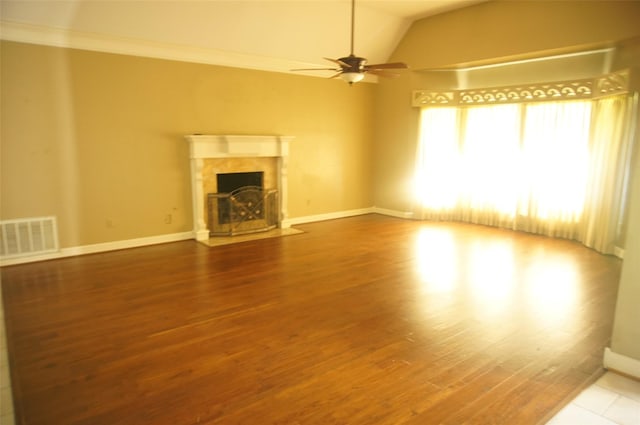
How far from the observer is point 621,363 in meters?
2.71

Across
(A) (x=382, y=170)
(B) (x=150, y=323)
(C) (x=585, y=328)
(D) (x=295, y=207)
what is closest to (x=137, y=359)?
(B) (x=150, y=323)

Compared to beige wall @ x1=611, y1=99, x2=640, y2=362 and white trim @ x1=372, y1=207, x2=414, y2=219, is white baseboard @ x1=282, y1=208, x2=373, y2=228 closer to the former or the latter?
white trim @ x1=372, y1=207, x2=414, y2=219

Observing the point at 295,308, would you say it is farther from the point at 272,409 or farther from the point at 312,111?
the point at 312,111

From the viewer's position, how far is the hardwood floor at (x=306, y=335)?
2365 mm

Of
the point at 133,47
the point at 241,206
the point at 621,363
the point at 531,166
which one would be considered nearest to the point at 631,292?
the point at 621,363

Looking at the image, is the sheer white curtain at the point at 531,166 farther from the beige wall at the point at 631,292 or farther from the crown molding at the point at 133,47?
the beige wall at the point at 631,292

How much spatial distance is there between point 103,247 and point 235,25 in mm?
3554

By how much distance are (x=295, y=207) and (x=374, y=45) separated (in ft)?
10.6

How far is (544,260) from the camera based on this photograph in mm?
5230

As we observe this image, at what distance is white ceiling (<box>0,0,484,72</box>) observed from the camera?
4.71 metres

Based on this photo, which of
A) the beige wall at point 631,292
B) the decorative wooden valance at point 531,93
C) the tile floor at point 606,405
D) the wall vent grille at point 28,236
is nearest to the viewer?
the tile floor at point 606,405

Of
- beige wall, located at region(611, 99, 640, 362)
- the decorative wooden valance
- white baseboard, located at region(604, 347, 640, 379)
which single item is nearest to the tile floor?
white baseboard, located at region(604, 347, 640, 379)

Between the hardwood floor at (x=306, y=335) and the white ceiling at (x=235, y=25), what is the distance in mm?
2826

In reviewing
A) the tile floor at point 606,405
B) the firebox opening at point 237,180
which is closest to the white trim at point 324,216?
the firebox opening at point 237,180
